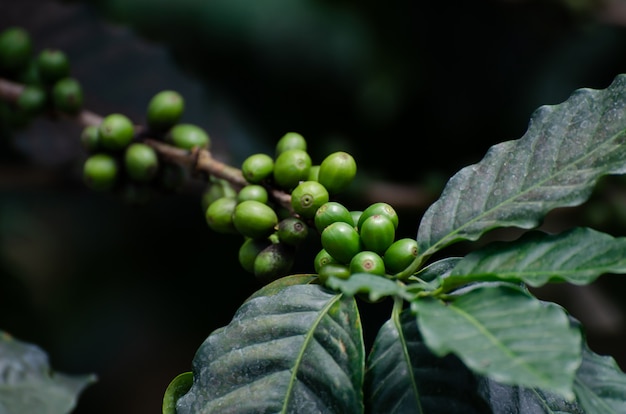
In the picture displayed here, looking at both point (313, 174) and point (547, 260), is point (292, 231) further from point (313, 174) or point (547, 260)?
point (547, 260)

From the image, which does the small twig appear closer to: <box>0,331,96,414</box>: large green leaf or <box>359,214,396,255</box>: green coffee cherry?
<box>359,214,396,255</box>: green coffee cherry

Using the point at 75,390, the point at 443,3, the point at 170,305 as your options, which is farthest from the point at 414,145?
the point at 75,390

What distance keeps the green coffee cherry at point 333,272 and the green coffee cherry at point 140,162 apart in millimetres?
596

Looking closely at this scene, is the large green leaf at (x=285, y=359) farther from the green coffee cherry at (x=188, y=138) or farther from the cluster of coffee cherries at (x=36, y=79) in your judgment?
the cluster of coffee cherries at (x=36, y=79)

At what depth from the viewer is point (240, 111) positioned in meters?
2.37

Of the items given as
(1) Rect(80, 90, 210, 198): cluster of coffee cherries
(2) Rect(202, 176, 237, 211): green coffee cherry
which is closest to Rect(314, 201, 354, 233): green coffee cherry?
(2) Rect(202, 176, 237, 211): green coffee cherry

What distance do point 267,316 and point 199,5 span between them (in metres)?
1.74

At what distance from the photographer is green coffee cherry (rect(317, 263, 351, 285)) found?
0.98m

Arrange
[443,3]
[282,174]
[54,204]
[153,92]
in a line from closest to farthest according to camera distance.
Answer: [282,174], [153,92], [443,3], [54,204]

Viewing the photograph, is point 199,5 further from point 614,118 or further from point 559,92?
point 614,118

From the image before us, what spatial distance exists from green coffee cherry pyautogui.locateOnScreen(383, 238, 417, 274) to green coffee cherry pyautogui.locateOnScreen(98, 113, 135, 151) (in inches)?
28.4

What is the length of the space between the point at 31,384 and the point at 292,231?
25.9 inches

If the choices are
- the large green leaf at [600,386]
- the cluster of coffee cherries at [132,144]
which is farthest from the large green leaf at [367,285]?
the cluster of coffee cherries at [132,144]

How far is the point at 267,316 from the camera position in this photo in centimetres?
95
